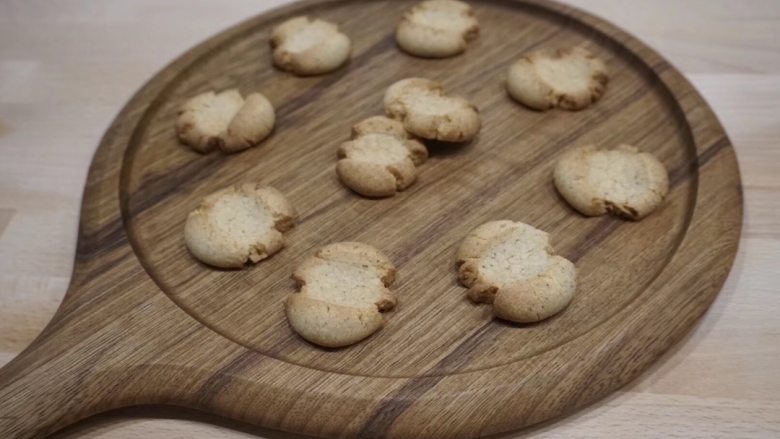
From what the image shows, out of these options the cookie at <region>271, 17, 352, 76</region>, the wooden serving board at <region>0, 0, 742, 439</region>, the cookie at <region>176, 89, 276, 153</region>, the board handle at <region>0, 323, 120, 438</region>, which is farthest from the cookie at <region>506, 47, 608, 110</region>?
the board handle at <region>0, 323, 120, 438</region>

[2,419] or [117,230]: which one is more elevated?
[117,230]

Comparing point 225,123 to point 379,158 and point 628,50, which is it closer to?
point 379,158

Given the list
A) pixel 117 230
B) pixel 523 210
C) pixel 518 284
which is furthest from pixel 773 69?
pixel 117 230

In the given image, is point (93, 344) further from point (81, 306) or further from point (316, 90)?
point (316, 90)

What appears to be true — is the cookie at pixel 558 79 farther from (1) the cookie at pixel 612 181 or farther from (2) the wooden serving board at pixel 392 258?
(1) the cookie at pixel 612 181

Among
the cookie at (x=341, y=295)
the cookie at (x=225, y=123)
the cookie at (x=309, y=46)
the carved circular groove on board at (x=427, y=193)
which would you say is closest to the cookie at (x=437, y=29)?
the carved circular groove on board at (x=427, y=193)

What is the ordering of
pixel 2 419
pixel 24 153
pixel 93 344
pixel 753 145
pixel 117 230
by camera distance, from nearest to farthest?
pixel 2 419 < pixel 93 344 < pixel 117 230 < pixel 753 145 < pixel 24 153
